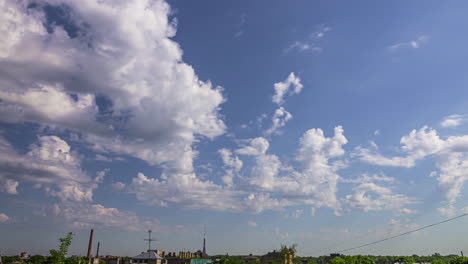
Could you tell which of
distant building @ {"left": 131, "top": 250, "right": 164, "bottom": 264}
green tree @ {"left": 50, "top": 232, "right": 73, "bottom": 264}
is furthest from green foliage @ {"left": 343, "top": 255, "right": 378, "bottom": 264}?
green tree @ {"left": 50, "top": 232, "right": 73, "bottom": 264}

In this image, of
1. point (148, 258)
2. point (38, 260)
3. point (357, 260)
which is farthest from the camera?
point (357, 260)

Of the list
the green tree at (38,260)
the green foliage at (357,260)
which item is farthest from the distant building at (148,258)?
the green foliage at (357,260)

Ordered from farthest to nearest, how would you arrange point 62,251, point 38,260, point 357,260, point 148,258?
point 357,260 → point 148,258 → point 38,260 → point 62,251

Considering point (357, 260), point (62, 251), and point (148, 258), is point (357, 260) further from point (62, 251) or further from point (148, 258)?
point (62, 251)

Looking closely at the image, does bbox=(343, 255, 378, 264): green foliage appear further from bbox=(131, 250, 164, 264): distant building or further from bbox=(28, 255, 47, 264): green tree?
bbox=(28, 255, 47, 264): green tree

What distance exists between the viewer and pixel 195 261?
4904 inches

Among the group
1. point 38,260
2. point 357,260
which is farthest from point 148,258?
point 357,260

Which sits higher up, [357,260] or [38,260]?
[38,260]

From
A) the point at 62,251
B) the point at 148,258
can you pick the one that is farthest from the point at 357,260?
the point at 62,251

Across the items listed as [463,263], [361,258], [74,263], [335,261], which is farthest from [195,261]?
[463,263]

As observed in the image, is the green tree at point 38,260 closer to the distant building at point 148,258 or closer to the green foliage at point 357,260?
the distant building at point 148,258

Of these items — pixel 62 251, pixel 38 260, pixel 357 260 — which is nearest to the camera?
pixel 62 251

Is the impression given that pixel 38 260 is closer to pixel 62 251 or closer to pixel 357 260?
pixel 62 251

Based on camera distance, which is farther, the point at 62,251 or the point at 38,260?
the point at 38,260
